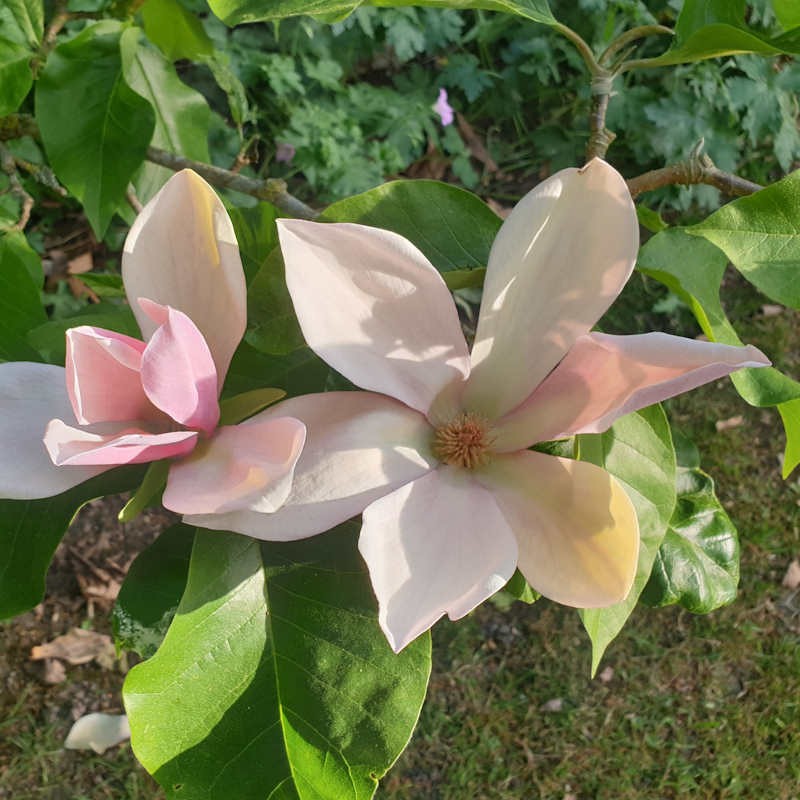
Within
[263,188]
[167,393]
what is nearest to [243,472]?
[167,393]

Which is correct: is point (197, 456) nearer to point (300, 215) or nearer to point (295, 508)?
point (295, 508)

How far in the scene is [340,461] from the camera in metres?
0.49

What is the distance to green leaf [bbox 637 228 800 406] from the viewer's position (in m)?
0.58

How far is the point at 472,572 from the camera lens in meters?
0.48

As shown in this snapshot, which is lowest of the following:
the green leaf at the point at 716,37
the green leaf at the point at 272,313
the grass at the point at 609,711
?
the grass at the point at 609,711

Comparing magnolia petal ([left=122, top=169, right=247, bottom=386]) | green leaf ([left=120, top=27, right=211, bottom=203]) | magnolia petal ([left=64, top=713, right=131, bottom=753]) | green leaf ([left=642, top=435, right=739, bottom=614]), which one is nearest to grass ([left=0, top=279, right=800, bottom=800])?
magnolia petal ([left=64, top=713, right=131, bottom=753])

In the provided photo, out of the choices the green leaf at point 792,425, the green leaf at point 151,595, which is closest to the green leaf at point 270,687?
the green leaf at point 151,595

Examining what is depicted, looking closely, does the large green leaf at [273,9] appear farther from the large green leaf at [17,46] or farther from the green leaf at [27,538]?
the large green leaf at [17,46]

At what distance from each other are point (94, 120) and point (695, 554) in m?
0.81

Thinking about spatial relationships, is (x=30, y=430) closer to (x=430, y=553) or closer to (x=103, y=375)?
(x=103, y=375)

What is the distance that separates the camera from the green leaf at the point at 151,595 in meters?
0.66

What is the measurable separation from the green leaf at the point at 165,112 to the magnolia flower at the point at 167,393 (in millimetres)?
631

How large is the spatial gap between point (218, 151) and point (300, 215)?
1487 millimetres

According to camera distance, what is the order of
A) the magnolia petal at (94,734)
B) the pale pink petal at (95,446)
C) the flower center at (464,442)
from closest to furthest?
1. the pale pink petal at (95,446)
2. the flower center at (464,442)
3. the magnolia petal at (94,734)
